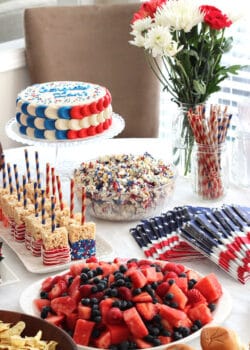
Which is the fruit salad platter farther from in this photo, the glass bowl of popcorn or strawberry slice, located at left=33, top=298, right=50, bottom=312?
the glass bowl of popcorn

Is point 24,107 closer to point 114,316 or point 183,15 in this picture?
point 183,15

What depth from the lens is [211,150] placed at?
2.03 metres

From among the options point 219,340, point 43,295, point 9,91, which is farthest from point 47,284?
point 9,91

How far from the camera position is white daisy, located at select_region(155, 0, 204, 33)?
6.66ft

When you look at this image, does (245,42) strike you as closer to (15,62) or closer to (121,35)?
(121,35)

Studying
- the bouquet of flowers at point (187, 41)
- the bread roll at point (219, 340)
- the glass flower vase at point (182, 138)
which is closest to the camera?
the bread roll at point (219, 340)

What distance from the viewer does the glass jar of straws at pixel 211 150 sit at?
79.9 inches

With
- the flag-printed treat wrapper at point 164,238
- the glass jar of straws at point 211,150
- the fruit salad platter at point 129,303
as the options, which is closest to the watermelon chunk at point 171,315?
the fruit salad platter at point 129,303

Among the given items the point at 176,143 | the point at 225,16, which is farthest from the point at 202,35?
the point at 176,143

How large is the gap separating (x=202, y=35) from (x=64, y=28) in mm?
942

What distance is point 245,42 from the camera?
10.3 feet

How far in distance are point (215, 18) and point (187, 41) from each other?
121 mm

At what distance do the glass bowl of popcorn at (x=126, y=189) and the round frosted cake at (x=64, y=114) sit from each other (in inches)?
9.0

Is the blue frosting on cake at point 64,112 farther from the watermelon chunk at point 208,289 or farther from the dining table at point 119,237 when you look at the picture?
the watermelon chunk at point 208,289
